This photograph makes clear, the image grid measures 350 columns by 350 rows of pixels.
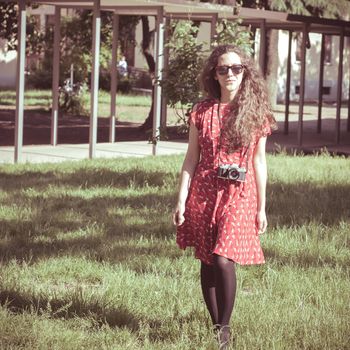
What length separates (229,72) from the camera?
5.74 metres

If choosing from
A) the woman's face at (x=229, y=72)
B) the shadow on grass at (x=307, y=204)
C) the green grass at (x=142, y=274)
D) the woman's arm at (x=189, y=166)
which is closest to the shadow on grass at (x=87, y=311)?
the green grass at (x=142, y=274)

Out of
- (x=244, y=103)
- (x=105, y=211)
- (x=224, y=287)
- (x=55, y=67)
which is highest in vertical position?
(x=55, y=67)

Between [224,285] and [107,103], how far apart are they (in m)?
32.5

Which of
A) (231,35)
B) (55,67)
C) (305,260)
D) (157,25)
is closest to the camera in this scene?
(305,260)

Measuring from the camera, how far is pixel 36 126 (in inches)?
1010

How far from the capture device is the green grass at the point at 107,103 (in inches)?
1237

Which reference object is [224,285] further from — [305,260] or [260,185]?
[305,260]

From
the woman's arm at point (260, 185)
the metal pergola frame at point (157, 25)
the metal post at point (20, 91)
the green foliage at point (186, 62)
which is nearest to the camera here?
the woman's arm at point (260, 185)

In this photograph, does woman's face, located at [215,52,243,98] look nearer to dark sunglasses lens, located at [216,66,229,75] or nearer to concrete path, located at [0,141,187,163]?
dark sunglasses lens, located at [216,66,229,75]

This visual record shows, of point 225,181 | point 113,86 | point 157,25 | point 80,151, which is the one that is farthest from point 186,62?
point 225,181

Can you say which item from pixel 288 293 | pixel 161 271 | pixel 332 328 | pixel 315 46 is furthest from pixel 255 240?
pixel 315 46

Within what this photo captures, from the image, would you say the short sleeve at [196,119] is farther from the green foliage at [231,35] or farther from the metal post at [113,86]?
the metal post at [113,86]

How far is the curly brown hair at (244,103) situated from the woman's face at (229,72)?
5cm

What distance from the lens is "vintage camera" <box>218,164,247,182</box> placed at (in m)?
5.59
